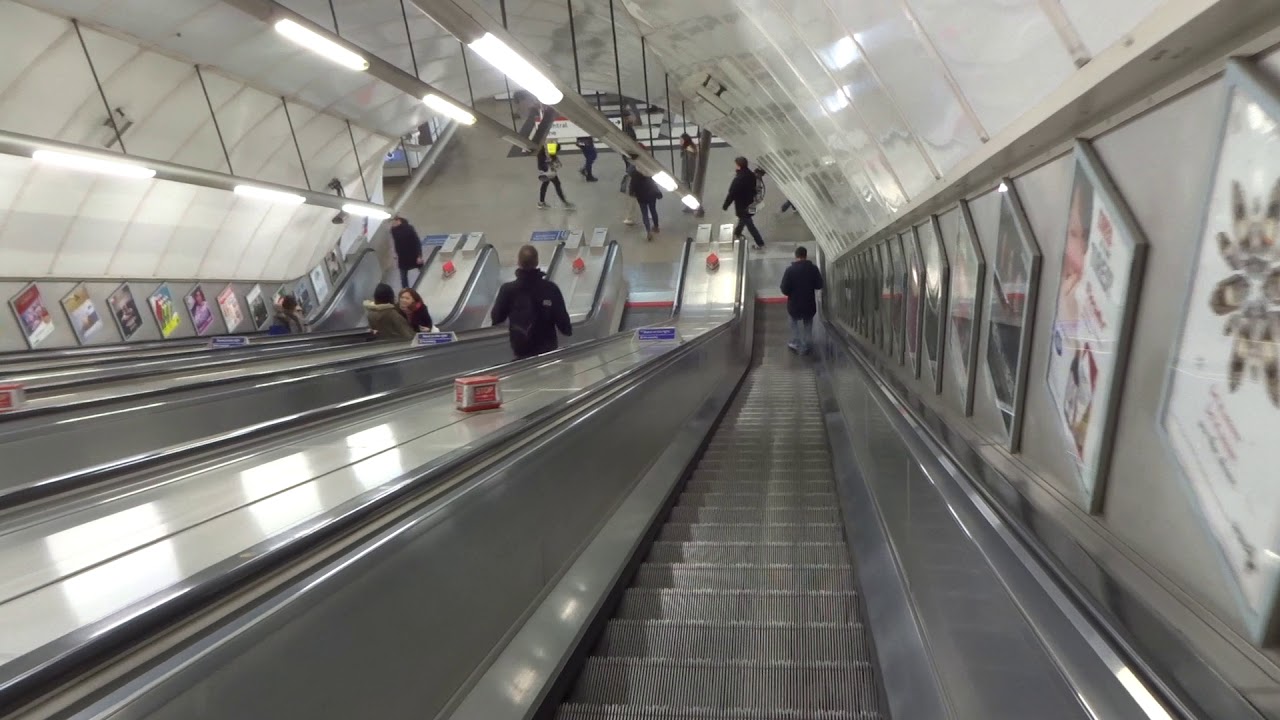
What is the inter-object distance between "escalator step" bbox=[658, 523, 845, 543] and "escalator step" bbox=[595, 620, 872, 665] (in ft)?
3.53

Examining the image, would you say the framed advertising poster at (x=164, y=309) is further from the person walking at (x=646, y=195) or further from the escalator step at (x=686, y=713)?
the escalator step at (x=686, y=713)

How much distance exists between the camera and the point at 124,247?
39.5ft

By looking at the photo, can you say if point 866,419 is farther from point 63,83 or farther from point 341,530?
point 63,83

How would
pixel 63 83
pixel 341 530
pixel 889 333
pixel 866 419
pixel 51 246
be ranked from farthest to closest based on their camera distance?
pixel 51 246
pixel 63 83
pixel 889 333
pixel 866 419
pixel 341 530

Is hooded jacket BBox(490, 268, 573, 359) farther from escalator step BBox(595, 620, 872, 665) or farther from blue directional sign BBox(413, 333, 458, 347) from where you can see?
escalator step BBox(595, 620, 872, 665)

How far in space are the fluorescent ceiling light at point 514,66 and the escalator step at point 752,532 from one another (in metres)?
Answer: 3.81

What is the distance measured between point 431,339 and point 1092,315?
6.72 m

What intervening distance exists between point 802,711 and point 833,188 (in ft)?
28.7

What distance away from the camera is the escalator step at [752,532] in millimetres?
4023

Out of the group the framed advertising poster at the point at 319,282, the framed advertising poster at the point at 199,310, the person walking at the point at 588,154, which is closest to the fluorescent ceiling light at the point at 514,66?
the framed advertising poster at the point at 199,310

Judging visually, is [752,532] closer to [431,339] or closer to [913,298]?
[913,298]

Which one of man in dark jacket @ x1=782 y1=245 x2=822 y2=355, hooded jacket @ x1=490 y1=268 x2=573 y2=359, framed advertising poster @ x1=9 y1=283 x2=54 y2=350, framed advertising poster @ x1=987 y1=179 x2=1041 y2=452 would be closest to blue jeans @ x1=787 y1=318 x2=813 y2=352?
man in dark jacket @ x1=782 y1=245 x2=822 y2=355

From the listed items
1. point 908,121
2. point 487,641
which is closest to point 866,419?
point 908,121

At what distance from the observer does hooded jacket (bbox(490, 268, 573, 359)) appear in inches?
257
